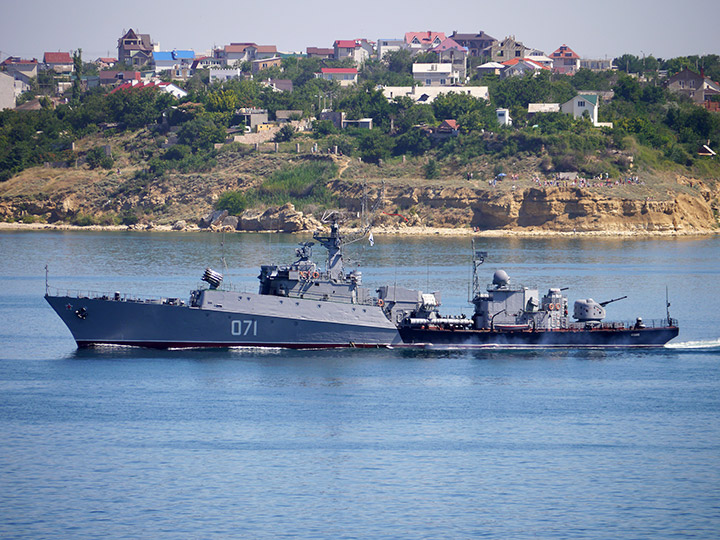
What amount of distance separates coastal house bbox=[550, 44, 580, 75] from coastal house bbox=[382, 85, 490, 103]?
5414cm

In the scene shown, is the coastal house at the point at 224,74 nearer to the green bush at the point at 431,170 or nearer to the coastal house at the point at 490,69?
the coastal house at the point at 490,69

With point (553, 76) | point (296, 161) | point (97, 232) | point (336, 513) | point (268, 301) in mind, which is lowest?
point (336, 513)

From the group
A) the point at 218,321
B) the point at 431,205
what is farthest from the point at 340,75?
the point at 218,321

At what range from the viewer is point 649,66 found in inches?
7623

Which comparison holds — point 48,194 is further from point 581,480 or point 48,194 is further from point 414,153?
point 581,480

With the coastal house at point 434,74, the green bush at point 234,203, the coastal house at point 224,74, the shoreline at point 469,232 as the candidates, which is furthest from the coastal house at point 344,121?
the coastal house at point 224,74

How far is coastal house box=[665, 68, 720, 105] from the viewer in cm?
16046

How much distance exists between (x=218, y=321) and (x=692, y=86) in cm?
13190

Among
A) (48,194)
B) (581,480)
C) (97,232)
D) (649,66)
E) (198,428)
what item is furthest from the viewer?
(649,66)

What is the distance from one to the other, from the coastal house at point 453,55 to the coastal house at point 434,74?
7.14m

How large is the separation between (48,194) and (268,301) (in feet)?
294

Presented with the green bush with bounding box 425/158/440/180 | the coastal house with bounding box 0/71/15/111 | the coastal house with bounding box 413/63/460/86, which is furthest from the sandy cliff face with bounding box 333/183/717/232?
the coastal house with bounding box 0/71/15/111

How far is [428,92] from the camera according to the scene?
146000 mm

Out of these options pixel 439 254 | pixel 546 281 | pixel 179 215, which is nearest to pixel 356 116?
pixel 179 215
